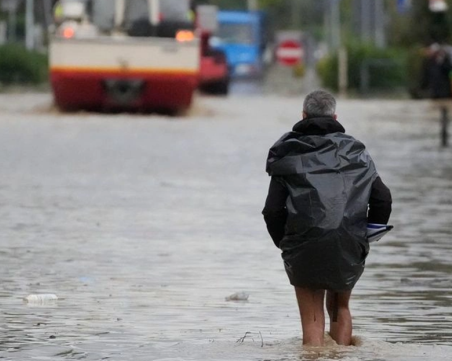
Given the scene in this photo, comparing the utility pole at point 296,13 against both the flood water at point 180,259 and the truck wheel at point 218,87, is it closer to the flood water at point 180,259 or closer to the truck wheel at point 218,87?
the truck wheel at point 218,87

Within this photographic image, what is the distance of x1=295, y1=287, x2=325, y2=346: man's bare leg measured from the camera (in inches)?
316

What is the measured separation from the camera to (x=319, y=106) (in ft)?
26.4

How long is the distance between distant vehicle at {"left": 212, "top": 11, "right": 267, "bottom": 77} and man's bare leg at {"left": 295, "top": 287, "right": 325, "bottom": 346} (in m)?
60.6

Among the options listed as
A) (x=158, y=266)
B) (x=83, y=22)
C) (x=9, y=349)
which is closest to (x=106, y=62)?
(x=83, y=22)

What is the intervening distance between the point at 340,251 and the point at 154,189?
10.3 m

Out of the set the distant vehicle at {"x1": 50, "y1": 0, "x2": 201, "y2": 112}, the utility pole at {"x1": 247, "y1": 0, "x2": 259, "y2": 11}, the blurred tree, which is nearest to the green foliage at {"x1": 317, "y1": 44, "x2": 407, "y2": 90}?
the blurred tree

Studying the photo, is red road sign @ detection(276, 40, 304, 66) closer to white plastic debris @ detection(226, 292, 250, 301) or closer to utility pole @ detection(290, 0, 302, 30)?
utility pole @ detection(290, 0, 302, 30)

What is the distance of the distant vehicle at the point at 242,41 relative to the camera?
228 feet

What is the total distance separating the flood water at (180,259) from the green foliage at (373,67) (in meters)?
26.0

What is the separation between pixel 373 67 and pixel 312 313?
4464 centimetres

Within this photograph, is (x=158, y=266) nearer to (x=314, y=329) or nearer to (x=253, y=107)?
Result: (x=314, y=329)

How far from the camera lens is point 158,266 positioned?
468 inches

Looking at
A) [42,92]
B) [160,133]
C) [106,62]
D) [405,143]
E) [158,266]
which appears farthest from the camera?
[42,92]

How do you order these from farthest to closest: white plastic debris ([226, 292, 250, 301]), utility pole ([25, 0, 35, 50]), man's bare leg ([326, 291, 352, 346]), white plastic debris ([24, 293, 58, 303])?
1. utility pole ([25, 0, 35, 50])
2. white plastic debris ([226, 292, 250, 301])
3. white plastic debris ([24, 293, 58, 303])
4. man's bare leg ([326, 291, 352, 346])
